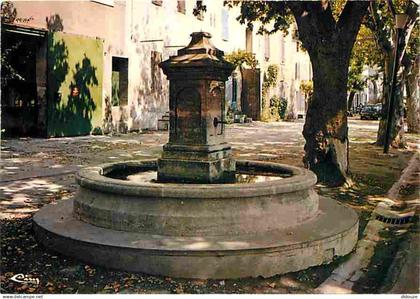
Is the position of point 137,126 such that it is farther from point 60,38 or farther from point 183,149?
point 183,149

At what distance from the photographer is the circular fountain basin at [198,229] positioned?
4.59 metres

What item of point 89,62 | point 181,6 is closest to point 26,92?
point 89,62

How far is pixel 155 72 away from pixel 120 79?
8.00 feet

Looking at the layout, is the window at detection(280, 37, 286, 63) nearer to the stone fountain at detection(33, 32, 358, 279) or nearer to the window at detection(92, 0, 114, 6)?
the window at detection(92, 0, 114, 6)

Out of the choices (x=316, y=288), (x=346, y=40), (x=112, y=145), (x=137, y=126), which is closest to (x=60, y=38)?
(x=112, y=145)

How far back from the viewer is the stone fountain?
463cm

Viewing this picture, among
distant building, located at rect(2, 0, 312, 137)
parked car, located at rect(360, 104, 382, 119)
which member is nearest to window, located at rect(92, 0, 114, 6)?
distant building, located at rect(2, 0, 312, 137)

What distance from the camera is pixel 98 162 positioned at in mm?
11633

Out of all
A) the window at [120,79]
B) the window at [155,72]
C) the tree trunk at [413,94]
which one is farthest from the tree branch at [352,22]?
the window at [155,72]

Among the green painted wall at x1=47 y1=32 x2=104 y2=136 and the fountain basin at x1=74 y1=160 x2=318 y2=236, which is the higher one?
the green painted wall at x1=47 y1=32 x2=104 y2=136

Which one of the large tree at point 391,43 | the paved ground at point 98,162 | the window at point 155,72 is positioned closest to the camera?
the paved ground at point 98,162

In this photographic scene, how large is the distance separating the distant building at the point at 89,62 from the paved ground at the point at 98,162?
1.03 m

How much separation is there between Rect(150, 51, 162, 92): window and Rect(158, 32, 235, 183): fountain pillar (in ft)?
52.4

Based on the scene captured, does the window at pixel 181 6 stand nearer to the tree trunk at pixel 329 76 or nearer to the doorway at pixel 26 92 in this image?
the doorway at pixel 26 92
